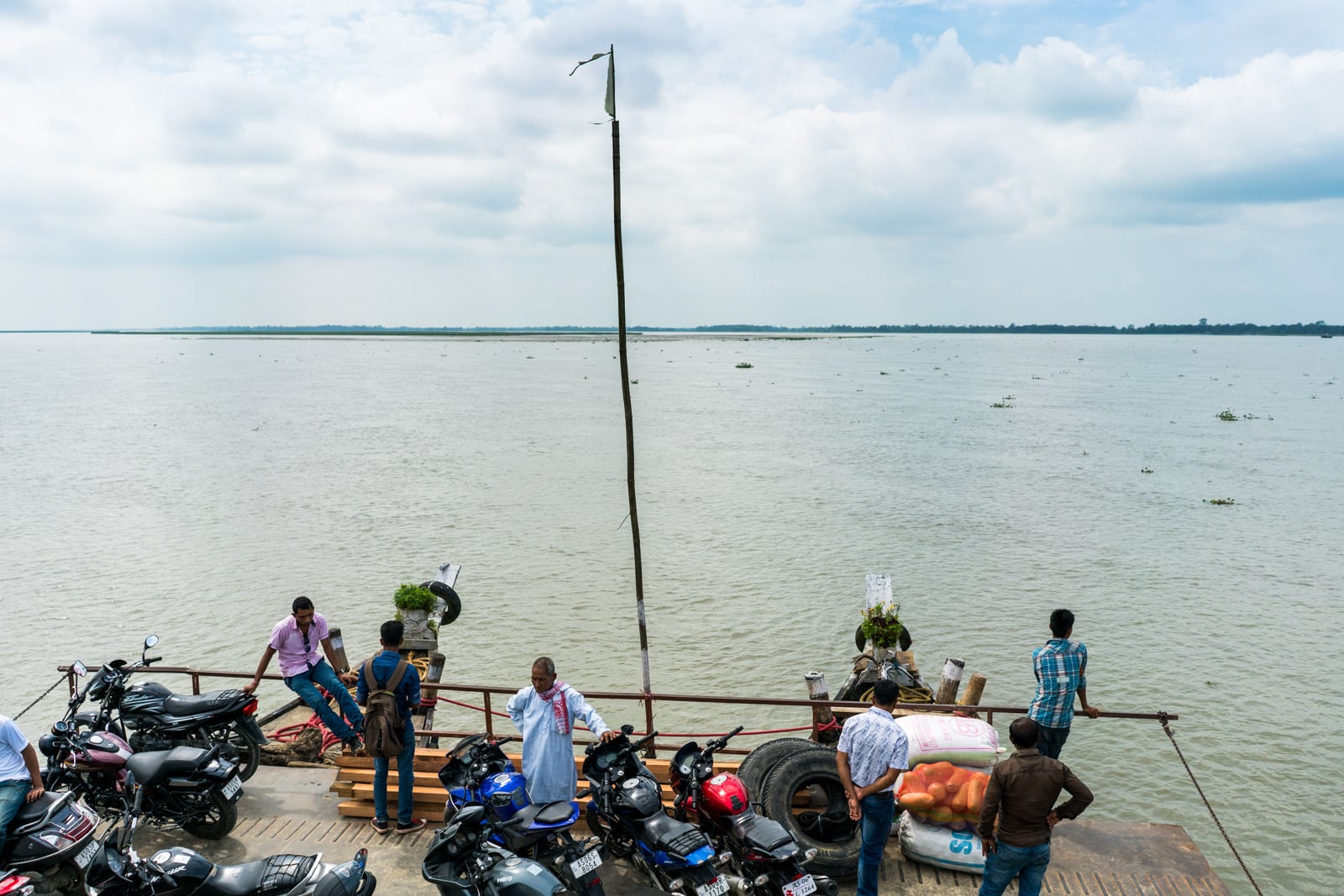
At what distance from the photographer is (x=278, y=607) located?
67.7ft

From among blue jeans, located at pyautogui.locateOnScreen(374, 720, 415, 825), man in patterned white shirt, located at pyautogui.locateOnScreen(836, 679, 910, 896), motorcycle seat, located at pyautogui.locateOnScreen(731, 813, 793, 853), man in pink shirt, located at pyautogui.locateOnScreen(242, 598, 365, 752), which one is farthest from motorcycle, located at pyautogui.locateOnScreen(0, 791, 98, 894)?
man in patterned white shirt, located at pyautogui.locateOnScreen(836, 679, 910, 896)

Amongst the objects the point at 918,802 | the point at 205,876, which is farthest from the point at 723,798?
the point at 205,876

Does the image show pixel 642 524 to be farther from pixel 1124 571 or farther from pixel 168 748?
pixel 168 748

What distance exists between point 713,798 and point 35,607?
20.8 meters

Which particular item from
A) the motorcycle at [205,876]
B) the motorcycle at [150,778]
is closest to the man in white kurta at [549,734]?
the motorcycle at [205,876]

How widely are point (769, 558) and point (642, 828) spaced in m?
18.4

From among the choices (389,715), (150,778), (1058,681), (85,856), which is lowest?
(85,856)

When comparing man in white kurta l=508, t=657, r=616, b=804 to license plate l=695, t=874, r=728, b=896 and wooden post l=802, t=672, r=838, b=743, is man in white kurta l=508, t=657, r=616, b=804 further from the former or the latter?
wooden post l=802, t=672, r=838, b=743

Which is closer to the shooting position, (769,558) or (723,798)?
(723,798)

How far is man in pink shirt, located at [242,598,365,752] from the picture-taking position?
9.11 m

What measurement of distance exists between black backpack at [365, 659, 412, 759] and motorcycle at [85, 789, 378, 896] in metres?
1.35

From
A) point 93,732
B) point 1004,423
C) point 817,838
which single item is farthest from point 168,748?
point 1004,423

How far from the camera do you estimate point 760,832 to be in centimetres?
668

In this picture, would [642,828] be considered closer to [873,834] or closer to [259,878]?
[873,834]
